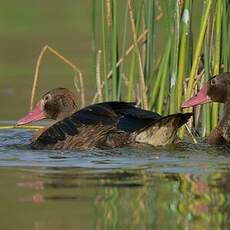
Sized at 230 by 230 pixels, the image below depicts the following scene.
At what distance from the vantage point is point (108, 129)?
32.4ft

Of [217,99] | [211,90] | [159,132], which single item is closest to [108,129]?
[159,132]

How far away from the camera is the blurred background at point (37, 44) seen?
47.8ft

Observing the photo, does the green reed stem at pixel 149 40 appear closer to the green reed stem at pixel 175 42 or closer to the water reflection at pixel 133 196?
the green reed stem at pixel 175 42

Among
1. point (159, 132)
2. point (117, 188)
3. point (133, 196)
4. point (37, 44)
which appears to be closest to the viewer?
point (133, 196)

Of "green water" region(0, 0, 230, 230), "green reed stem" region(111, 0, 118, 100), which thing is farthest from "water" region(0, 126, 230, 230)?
"green reed stem" region(111, 0, 118, 100)

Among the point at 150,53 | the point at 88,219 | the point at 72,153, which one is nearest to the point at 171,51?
the point at 150,53

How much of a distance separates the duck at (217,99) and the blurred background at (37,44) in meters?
2.82

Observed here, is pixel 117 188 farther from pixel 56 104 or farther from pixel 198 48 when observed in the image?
pixel 56 104

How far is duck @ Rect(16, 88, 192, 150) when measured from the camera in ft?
31.8

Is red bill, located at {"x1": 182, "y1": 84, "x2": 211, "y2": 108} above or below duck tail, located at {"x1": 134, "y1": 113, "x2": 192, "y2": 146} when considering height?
above

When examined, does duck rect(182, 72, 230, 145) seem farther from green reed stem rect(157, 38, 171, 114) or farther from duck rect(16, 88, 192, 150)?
duck rect(16, 88, 192, 150)

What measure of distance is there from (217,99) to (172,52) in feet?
2.40

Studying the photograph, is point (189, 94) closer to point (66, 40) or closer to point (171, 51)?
point (171, 51)

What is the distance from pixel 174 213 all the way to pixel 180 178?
122 centimetres
